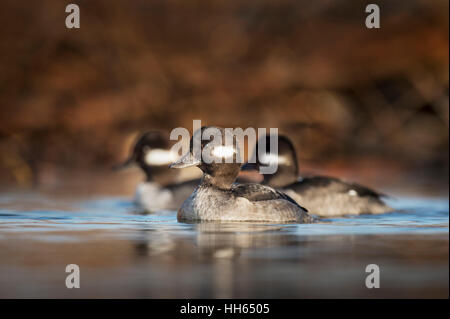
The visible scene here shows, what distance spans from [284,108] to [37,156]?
15.0 feet

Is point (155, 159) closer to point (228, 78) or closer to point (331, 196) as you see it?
point (331, 196)

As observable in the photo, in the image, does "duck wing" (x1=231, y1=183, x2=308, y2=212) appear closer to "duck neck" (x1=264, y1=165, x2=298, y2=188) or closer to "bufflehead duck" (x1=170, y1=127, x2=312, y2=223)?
"bufflehead duck" (x1=170, y1=127, x2=312, y2=223)

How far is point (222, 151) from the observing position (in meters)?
7.10

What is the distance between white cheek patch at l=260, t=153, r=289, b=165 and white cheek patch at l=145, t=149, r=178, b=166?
1845mm

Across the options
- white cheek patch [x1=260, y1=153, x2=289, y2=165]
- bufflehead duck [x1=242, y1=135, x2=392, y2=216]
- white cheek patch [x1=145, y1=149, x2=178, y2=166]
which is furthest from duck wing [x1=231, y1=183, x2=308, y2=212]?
white cheek patch [x1=145, y1=149, x2=178, y2=166]

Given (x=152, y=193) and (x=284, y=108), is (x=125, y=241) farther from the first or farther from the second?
(x=284, y=108)

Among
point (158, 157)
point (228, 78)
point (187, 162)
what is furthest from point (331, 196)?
point (228, 78)

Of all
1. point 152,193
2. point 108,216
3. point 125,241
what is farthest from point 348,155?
point 125,241

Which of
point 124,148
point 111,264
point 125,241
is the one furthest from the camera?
point 124,148

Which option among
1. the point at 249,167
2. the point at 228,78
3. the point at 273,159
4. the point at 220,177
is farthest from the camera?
the point at 228,78

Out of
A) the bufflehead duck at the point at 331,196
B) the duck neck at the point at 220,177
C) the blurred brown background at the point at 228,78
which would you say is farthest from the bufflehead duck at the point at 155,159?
the blurred brown background at the point at 228,78

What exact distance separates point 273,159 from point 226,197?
219 centimetres
